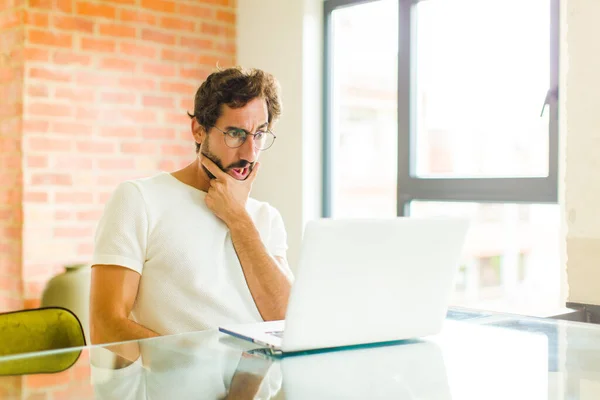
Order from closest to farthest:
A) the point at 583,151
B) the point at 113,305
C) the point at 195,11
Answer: the point at 113,305 < the point at 583,151 < the point at 195,11

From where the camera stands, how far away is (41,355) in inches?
Answer: 48.7

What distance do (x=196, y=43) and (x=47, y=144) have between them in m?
0.92

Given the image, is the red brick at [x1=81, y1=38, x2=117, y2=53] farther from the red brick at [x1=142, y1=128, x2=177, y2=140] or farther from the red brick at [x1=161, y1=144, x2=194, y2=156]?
the red brick at [x1=161, y1=144, x2=194, y2=156]

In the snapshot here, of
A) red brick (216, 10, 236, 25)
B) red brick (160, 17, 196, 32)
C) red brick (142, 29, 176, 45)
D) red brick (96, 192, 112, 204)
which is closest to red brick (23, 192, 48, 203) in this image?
red brick (96, 192, 112, 204)

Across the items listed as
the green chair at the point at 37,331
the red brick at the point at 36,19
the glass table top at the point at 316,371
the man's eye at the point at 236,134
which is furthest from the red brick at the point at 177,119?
the glass table top at the point at 316,371

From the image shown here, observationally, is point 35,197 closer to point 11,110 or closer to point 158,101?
point 11,110

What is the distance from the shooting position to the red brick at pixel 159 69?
139 inches

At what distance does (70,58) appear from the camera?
10.7 ft

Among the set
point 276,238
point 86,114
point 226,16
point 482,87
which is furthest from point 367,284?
point 226,16

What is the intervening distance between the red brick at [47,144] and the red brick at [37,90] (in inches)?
7.1

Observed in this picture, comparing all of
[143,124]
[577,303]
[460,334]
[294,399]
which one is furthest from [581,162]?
[143,124]

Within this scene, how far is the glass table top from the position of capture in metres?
1.01

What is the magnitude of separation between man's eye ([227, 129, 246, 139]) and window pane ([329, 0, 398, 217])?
4.66 ft

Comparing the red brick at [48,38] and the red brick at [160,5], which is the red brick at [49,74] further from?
the red brick at [160,5]
